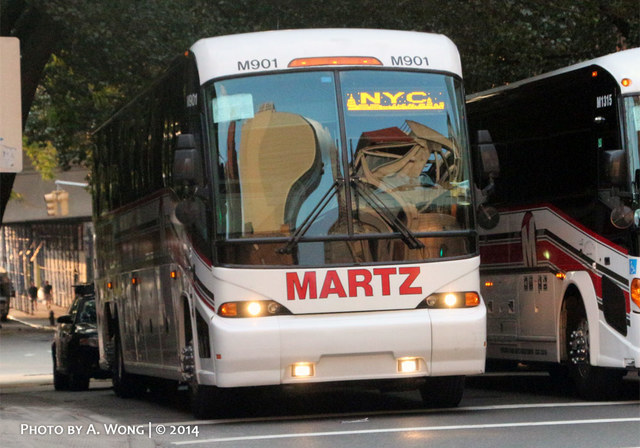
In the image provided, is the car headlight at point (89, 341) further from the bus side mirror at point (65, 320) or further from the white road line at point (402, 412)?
the white road line at point (402, 412)

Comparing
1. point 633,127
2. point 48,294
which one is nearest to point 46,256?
point 48,294

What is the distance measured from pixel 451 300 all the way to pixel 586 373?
273cm

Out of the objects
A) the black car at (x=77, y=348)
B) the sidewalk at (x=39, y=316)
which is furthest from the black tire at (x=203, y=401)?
the sidewalk at (x=39, y=316)

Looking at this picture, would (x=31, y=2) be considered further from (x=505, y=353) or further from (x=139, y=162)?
(x=505, y=353)

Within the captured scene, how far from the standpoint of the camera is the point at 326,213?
42.9ft

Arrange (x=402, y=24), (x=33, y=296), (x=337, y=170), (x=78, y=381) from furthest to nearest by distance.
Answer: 1. (x=33, y=296)
2. (x=402, y=24)
3. (x=78, y=381)
4. (x=337, y=170)

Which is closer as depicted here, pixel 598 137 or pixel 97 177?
pixel 598 137

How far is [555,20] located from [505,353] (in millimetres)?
8669

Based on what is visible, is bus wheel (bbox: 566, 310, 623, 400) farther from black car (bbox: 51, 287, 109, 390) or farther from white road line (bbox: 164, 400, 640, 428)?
black car (bbox: 51, 287, 109, 390)

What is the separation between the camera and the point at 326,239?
1304cm

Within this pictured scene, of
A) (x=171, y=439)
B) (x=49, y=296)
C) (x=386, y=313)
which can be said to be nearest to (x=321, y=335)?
(x=386, y=313)

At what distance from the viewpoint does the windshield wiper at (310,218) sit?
1296 cm

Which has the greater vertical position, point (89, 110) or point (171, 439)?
point (89, 110)

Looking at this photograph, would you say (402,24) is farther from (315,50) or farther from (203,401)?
(203,401)
